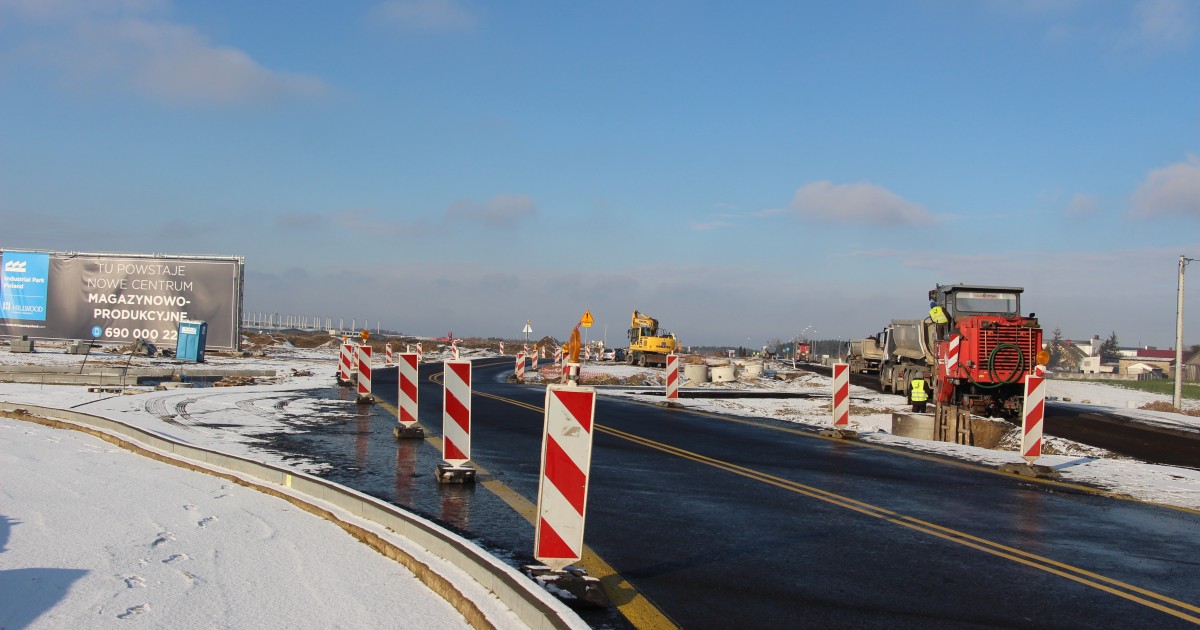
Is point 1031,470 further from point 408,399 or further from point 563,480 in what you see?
point 408,399

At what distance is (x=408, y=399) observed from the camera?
1421 centimetres

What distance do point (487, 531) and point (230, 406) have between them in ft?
41.7

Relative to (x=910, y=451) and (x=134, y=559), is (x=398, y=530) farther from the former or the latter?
(x=910, y=451)

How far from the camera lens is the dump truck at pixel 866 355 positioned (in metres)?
46.8

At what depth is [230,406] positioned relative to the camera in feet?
59.3

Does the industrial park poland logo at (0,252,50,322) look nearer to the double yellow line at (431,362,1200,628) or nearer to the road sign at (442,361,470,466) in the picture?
the road sign at (442,361,470,466)

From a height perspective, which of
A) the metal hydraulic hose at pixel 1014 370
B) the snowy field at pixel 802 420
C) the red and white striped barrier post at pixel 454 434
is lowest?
the snowy field at pixel 802 420

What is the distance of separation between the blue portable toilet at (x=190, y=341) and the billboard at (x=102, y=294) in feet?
13.5

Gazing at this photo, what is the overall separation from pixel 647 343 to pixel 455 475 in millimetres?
48083

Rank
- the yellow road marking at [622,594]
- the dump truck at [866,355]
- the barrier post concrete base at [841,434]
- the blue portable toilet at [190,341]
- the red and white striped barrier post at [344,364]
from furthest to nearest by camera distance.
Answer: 1. the dump truck at [866,355]
2. the blue portable toilet at [190,341]
3. the red and white striped barrier post at [344,364]
4. the barrier post concrete base at [841,434]
5. the yellow road marking at [622,594]

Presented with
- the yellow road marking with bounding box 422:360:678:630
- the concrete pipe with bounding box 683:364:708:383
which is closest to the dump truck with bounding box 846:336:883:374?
the concrete pipe with bounding box 683:364:708:383

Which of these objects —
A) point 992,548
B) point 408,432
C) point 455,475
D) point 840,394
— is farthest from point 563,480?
point 840,394

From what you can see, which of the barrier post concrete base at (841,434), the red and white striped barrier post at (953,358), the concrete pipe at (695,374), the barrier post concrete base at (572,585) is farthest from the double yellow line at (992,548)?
the concrete pipe at (695,374)

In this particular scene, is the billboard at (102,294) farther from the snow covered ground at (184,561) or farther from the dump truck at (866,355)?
the snow covered ground at (184,561)
